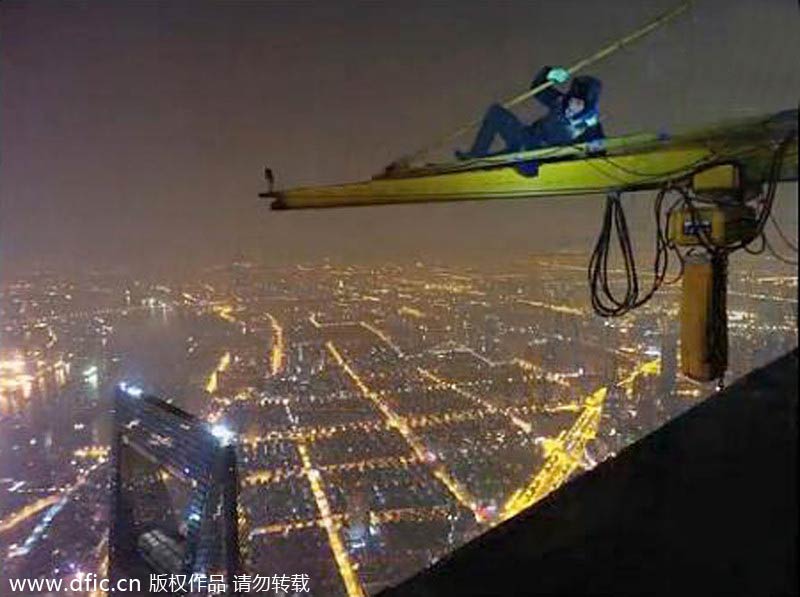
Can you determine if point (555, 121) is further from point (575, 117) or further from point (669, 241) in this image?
point (669, 241)

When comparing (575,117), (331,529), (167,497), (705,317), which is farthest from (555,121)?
(331,529)

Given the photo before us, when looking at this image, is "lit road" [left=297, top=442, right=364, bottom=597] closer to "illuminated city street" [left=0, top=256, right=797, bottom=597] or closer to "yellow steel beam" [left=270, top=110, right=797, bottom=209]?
"illuminated city street" [left=0, top=256, right=797, bottom=597]

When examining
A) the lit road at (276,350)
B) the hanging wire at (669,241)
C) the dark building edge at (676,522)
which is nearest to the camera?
the dark building edge at (676,522)

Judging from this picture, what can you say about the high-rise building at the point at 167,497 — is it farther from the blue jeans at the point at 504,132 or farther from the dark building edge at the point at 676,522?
the dark building edge at the point at 676,522

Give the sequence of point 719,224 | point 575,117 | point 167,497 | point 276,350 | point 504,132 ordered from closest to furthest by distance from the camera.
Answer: point 719,224 → point 575,117 → point 504,132 → point 167,497 → point 276,350

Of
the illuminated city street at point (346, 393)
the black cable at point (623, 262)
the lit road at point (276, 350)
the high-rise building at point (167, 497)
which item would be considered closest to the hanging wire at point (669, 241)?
the black cable at point (623, 262)
